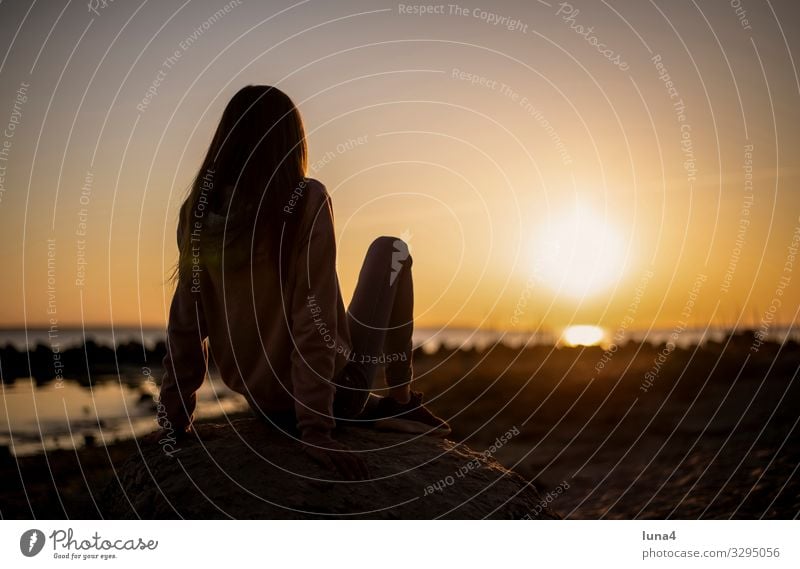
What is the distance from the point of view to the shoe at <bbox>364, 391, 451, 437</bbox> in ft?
12.3

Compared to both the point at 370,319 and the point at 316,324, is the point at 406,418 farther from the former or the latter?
the point at 316,324

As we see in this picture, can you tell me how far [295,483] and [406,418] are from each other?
2.56 ft

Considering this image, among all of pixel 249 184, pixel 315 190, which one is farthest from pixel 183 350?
pixel 315 190

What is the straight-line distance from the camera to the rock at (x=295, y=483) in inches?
128

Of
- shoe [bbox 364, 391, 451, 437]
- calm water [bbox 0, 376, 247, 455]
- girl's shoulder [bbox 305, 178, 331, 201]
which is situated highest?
girl's shoulder [bbox 305, 178, 331, 201]

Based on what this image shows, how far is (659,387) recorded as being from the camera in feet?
31.9

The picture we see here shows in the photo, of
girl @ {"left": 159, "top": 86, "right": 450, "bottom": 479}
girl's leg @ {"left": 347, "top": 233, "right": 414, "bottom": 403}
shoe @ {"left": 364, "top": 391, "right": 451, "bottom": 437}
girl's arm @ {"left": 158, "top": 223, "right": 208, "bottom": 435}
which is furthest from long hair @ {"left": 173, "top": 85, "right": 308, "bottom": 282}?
shoe @ {"left": 364, "top": 391, "right": 451, "bottom": 437}

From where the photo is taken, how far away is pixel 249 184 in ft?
10.5
